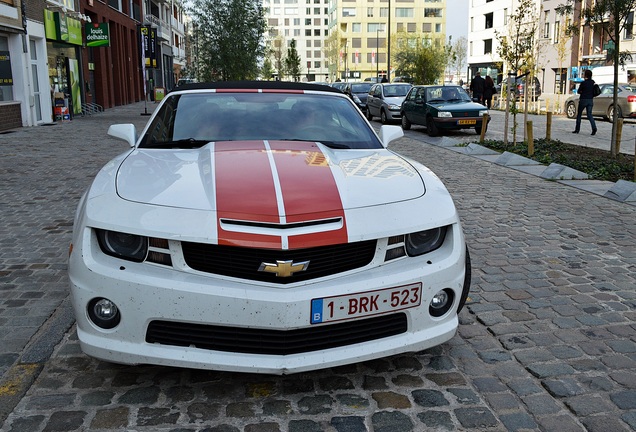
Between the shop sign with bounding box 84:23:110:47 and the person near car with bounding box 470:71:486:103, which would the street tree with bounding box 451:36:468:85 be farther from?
the shop sign with bounding box 84:23:110:47

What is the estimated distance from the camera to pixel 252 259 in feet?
9.85

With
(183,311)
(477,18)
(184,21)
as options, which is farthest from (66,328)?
(184,21)

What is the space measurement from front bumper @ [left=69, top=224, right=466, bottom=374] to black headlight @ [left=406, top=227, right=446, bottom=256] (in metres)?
0.11

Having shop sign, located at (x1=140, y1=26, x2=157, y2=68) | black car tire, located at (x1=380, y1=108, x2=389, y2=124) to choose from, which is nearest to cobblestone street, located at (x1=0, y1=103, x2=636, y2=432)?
black car tire, located at (x1=380, y1=108, x2=389, y2=124)

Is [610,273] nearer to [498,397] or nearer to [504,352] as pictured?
[504,352]

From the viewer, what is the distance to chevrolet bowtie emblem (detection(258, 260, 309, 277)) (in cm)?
297

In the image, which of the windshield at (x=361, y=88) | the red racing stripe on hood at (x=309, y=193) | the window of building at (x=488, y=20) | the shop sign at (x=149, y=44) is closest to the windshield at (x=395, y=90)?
the windshield at (x=361, y=88)

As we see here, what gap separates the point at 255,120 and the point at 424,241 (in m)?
1.89

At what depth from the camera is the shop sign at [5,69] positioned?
2102cm

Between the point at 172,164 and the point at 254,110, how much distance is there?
3.74ft

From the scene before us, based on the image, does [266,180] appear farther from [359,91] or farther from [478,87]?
[359,91]

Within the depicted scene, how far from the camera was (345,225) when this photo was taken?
A: 3.10 metres

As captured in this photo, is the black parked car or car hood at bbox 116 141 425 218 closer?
car hood at bbox 116 141 425 218

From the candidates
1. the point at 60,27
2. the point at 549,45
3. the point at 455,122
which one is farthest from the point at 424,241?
the point at 549,45
